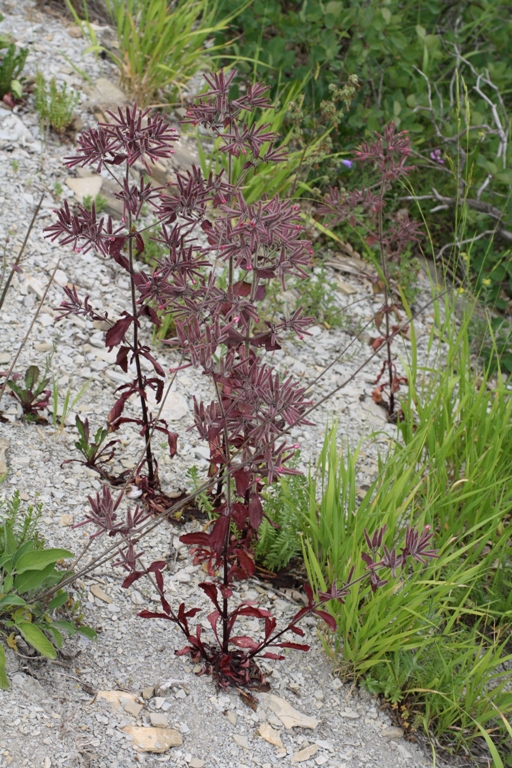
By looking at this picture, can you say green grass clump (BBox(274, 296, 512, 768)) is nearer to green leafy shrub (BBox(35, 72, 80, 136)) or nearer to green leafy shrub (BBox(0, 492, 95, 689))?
green leafy shrub (BBox(0, 492, 95, 689))

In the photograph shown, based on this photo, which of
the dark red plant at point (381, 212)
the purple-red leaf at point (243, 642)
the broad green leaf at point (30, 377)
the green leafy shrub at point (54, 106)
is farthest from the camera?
the green leafy shrub at point (54, 106)

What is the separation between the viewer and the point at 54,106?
163 inches

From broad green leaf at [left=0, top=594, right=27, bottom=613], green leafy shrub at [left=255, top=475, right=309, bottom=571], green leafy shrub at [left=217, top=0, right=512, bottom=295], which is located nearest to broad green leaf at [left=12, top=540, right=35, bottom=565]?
broad green leaf at [left=0, top=594, right=27, bottom=613]

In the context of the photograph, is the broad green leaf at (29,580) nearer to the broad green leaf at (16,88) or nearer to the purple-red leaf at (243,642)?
the purple-red leaf at (243,642)

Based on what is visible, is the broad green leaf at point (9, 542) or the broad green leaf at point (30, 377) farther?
the broad green leaf at point (30, 377)

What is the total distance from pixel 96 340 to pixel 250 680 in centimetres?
169

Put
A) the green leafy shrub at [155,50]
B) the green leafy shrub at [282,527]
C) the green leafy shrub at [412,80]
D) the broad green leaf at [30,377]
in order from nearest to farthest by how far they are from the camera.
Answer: the green leafy shrub at [282,527]
the broad green leaf at [30,377]
the green leafy shrub at [412,80]
the green leafy shrub at [155,50]

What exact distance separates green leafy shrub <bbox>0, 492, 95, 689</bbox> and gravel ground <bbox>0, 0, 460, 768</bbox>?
115mm

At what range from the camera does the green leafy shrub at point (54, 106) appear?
4.13 m

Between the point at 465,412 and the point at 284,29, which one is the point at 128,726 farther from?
the point at 284,29

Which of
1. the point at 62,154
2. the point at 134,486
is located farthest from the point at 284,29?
the point at 134,486

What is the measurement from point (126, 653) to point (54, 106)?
9.85 feet

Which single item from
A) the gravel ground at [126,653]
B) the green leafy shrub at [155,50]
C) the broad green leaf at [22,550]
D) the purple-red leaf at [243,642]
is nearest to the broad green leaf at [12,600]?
the broad green leaf at [22,550]

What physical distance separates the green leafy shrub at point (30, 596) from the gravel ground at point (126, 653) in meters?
0.12
